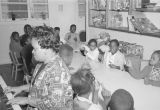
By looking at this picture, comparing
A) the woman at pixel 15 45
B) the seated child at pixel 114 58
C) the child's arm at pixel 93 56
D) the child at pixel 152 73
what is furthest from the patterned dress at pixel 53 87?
the woman at pixel 15 45

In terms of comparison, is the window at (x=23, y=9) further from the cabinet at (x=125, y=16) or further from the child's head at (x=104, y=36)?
Result: the child's head at (x=104, y=36)

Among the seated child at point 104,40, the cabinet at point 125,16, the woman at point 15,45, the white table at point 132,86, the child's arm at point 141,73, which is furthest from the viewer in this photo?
the woman at point 15,45

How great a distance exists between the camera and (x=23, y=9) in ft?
20.7

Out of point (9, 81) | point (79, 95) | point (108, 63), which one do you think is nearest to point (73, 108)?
point (79, 95)

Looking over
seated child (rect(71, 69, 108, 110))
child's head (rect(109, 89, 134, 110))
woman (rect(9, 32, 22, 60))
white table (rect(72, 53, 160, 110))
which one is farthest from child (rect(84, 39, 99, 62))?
woman (rect(9, 32, 22, 60))

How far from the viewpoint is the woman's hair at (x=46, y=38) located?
137 cm

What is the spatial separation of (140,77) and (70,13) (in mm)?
4844

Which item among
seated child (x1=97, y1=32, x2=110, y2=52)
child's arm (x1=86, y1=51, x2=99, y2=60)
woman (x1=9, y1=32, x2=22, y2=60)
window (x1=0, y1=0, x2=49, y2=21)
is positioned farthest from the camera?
window (x1=0, y1=0, x2=49, y2=21)

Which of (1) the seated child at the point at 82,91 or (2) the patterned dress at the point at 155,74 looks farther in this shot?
(2) the patterned dress at the point at 155,74

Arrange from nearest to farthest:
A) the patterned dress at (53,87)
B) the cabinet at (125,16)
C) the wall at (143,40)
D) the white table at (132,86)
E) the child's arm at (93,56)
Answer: the patterned dress at (53,87) → the white table at (132,86) → the wall at (143,40) → the cabinet at (125,16) → the child's arm at (93,56)

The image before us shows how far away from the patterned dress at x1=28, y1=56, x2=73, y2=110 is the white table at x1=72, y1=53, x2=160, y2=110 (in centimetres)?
67

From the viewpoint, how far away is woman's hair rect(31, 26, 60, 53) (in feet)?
4.50

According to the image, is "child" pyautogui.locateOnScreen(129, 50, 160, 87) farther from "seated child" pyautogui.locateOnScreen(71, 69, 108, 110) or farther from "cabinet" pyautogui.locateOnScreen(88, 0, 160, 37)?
"seated child" pyautogui.locateOnScreen(71, 69, 108, 110)

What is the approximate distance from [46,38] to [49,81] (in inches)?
11.8
